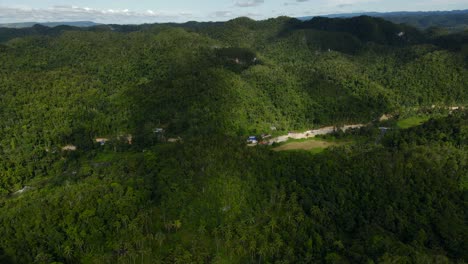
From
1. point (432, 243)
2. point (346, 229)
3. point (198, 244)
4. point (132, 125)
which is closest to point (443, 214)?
point (432, 243)

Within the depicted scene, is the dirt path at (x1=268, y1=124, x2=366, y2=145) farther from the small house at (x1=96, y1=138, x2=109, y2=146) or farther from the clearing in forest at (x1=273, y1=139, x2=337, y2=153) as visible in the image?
the small house at (x1=96, y1=138, x2=109, y2=146)

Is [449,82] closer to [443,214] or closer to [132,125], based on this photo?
[443,214]

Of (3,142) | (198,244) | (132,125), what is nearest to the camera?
(198,244)

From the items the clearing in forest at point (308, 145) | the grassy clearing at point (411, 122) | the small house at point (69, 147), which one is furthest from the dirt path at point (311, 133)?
the small house at point (69, 147)

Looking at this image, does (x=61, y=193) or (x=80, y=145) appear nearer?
(x=61, y=193)

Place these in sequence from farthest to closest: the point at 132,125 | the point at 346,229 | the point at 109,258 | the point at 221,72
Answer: the point at 221,72
the point at 132,125
the point at 346,229
the point at 109,258

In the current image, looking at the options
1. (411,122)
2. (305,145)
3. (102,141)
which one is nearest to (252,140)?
(305,145)

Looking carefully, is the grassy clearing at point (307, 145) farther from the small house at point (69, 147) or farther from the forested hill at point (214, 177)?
the small house at point (69, 147)

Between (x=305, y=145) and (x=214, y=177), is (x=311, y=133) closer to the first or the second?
(x=305, y=145)
